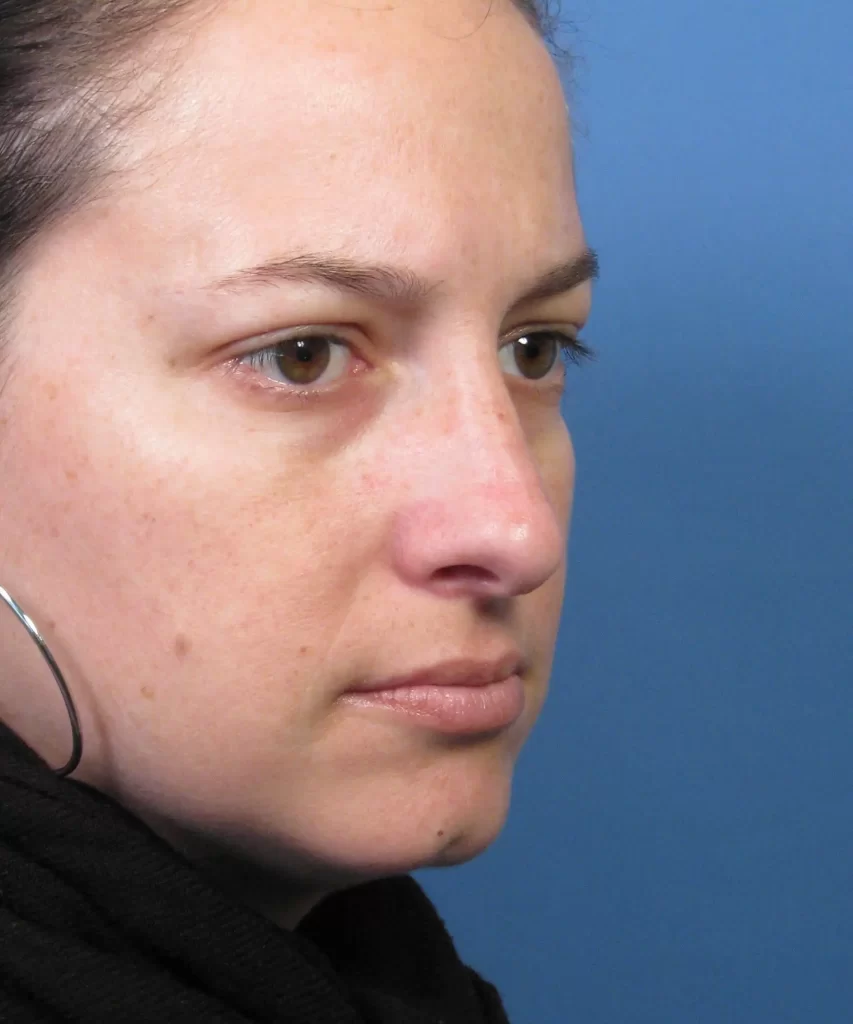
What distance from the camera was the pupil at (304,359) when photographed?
0.72 metres

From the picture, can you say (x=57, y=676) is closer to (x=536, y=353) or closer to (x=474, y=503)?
(x=474, y=503)

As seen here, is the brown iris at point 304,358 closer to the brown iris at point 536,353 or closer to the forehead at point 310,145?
the forehead at point 310,145

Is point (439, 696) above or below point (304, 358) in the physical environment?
below

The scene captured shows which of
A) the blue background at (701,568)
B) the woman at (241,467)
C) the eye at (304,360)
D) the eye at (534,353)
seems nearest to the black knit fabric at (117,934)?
the woman at (241,467)

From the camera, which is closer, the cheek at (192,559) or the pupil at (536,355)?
the cheek at (192,559)

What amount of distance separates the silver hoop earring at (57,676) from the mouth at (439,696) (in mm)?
155

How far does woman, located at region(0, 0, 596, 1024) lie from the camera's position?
2.29 feet

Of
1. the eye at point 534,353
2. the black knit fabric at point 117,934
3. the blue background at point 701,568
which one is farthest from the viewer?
the blue background at point 701,568

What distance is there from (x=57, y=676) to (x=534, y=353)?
0.40 meters

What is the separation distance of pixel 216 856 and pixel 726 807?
92 cm

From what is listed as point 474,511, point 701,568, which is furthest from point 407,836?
point 701,568

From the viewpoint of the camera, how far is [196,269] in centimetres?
69

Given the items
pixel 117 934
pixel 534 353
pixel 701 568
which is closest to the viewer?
pixel 117 934

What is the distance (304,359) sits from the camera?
0.73 meters
